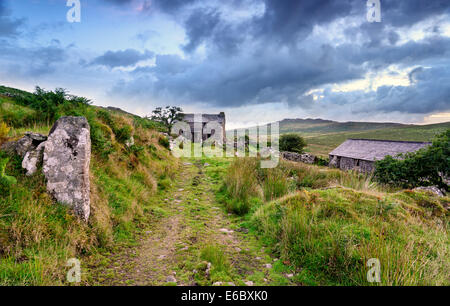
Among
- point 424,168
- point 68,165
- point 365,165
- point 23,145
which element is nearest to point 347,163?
point 365,165

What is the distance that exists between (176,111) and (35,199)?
3827cm

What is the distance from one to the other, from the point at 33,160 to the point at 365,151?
4198cm

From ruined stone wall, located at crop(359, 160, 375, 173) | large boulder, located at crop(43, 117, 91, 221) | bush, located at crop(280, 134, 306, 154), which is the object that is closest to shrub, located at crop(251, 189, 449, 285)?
large boulder, located at crop(43, 117, 91, 221)

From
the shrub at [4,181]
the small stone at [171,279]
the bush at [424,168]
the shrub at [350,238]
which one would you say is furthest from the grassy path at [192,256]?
the bush at [424,168]

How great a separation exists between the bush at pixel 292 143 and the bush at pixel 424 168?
33285 mm

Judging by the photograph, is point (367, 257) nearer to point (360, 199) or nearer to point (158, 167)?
point (360, 199)

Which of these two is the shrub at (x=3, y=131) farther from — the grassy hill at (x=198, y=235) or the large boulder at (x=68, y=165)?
the large boulder at (x=68, y=165)

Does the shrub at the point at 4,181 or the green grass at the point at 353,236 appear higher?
the shrub at the point at 4,181

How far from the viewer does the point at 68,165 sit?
4207mm

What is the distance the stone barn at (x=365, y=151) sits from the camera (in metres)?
30.2

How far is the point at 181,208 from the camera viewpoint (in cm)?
684

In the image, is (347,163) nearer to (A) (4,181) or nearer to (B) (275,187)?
(B) (275,187)

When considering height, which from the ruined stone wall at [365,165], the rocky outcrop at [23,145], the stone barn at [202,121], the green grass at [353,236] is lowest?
the ruined stone wall at [365,165]
